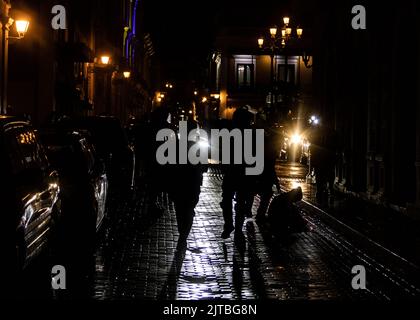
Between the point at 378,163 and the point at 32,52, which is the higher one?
the point at 32,52

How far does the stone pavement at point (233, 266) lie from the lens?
371 inches

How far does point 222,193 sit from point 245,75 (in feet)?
207

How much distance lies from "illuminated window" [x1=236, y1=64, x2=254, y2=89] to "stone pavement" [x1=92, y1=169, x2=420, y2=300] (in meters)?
61.3

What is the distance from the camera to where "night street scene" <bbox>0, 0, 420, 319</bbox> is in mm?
9258

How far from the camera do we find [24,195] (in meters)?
8.50

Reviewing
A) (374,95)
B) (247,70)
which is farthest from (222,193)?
(247,70)

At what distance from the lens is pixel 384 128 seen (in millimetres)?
19672

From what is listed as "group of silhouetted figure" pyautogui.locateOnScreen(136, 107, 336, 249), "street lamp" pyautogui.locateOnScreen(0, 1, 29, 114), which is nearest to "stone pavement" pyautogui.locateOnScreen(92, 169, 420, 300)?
"group of silhouetted figure" pyautogui.locateOnScreen(136, 107, 336, 249)

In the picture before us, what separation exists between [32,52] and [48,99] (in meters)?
1.74

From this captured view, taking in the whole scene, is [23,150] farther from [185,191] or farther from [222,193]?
[222,193]

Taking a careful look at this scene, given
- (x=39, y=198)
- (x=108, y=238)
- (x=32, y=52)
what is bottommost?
(x=108, y=238)

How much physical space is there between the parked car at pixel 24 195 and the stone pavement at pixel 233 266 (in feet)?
3.10
